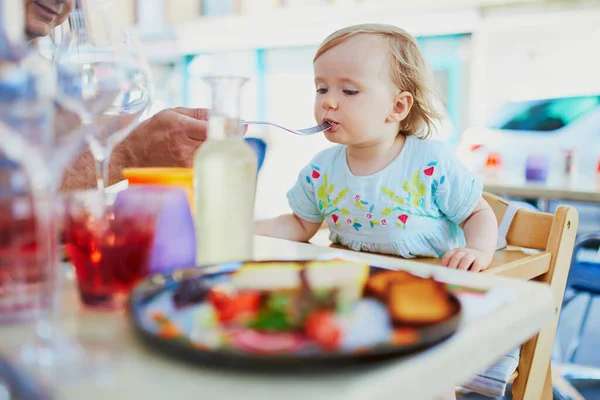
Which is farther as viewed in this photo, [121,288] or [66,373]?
[121,288]

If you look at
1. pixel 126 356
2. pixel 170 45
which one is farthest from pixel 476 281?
pixel 170 45

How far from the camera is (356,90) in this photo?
1279mm

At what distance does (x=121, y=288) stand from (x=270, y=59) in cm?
464

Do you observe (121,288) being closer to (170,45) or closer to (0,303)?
(0,303)

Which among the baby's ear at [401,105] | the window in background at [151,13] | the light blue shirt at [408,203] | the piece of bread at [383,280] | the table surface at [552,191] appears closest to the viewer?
the piece of bread at [383,280]

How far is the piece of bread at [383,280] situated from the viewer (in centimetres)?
48

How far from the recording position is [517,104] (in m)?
3.55

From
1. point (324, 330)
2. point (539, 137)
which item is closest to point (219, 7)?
point (539, 137)

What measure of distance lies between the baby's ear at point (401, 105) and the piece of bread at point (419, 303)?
34.0 inches

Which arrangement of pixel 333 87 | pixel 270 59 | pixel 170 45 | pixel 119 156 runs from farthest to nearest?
pixel 170 45
pixel 270 59
pixel 333 87
pixel 119 156

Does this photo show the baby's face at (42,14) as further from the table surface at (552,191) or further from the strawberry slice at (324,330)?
the table surface at (552,191)

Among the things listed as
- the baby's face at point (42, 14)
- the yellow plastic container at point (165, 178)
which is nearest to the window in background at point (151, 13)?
the baby's face at point (42, 14)

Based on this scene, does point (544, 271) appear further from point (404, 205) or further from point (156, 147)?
point (156, 147)

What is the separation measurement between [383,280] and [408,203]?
755 mm
